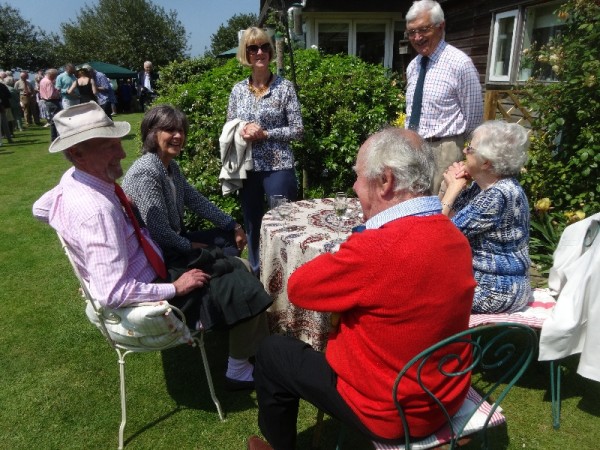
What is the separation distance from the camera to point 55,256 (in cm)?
486

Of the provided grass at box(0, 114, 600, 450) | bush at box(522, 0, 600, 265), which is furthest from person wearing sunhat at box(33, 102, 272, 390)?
bush at box(522, 0, 600, 265)

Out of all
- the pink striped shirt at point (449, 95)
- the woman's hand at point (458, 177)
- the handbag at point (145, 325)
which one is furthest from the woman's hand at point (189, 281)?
the pink striped shirt at point (449, 95)

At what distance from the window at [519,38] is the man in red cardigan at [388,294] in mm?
6142

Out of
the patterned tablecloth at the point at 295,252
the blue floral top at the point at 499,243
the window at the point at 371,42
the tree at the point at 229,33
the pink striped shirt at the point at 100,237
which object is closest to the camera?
the pink striped shirt at the point at 100,237

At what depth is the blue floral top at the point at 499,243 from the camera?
2371mm

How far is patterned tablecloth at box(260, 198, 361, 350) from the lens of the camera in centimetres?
255

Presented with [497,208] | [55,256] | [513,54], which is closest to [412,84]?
[497,208]

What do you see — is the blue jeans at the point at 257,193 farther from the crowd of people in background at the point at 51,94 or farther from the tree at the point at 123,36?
the tree at the point at 123,36

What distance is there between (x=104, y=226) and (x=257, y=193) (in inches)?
76.4

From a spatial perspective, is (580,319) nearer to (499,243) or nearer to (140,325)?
(499,243)

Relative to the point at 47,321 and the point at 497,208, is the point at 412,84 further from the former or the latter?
the point at 47,321

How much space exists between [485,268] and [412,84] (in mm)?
1857

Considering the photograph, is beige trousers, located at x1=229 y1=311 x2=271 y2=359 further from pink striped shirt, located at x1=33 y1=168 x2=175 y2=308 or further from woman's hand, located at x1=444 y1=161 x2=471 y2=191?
woman's hand, located at x1=444 y1=161 x2=471 y2=191

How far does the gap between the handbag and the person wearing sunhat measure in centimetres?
6
